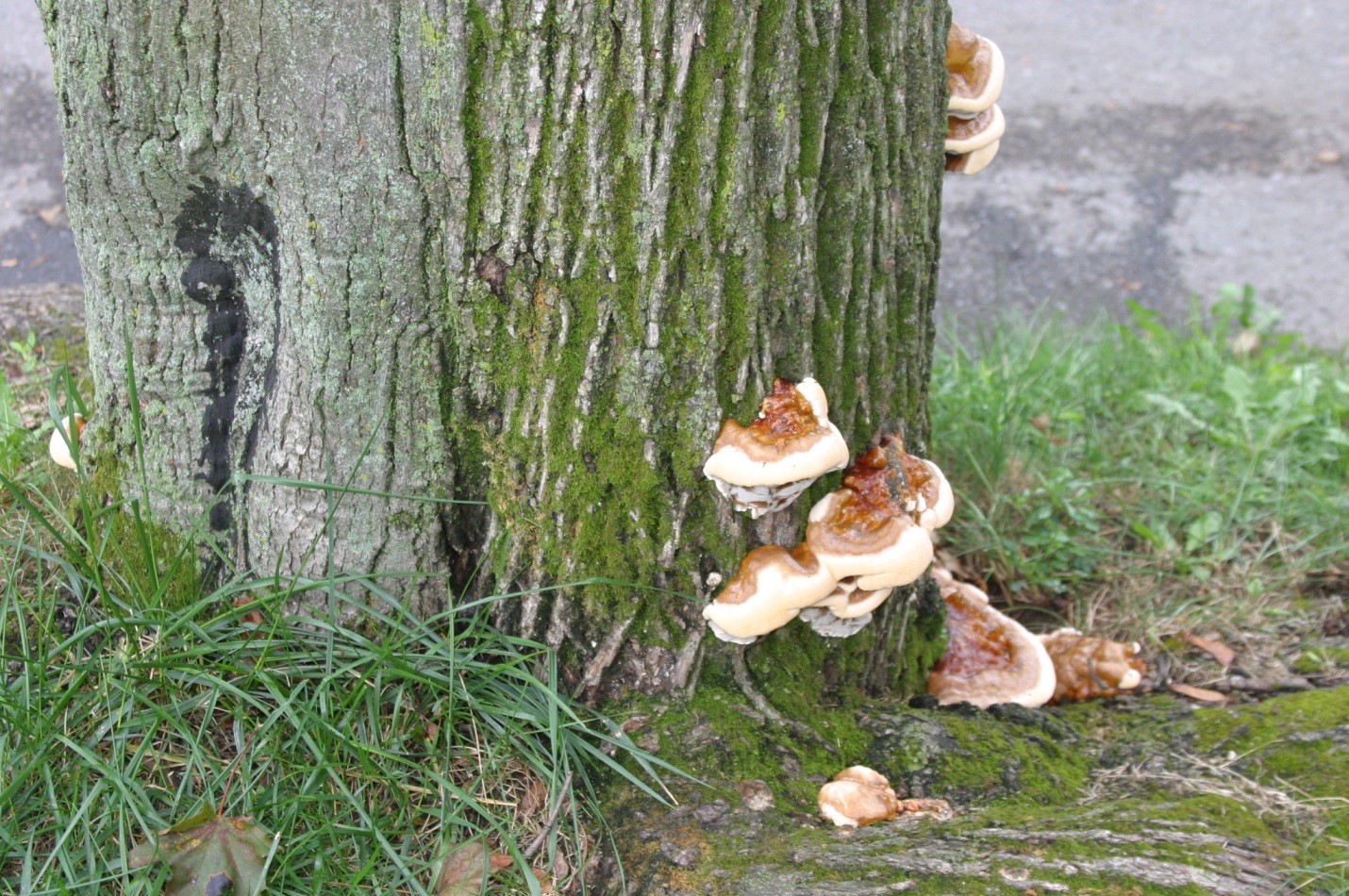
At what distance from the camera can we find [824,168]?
2074 mm

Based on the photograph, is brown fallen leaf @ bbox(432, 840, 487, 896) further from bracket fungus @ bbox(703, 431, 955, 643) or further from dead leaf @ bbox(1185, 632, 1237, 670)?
dead leaf @ bbox(1185, 632, 1237, 670)

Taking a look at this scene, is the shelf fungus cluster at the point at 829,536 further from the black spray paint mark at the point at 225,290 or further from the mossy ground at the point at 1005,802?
the black spray paint mark at the point at 225,290

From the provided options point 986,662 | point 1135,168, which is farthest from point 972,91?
point 1135,168

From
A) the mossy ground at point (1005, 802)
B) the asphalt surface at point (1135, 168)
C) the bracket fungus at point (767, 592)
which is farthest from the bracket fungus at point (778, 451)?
the asphalt surface at point (1135, 168)

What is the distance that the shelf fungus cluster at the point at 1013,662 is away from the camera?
9.01 ft

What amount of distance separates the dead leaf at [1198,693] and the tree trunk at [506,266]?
3.99 feet

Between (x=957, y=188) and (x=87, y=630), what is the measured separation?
6403mm

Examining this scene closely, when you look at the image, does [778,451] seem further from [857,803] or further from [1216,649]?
[1216,649]

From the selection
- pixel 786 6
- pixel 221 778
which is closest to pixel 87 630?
pixel 221 778

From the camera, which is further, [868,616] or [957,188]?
[957,188]

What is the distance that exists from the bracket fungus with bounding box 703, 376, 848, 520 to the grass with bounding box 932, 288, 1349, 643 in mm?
1435

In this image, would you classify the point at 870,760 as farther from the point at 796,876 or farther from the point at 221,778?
the point at 221,778

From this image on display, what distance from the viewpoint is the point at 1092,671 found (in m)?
2.90

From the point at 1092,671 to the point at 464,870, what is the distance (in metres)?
1.83
